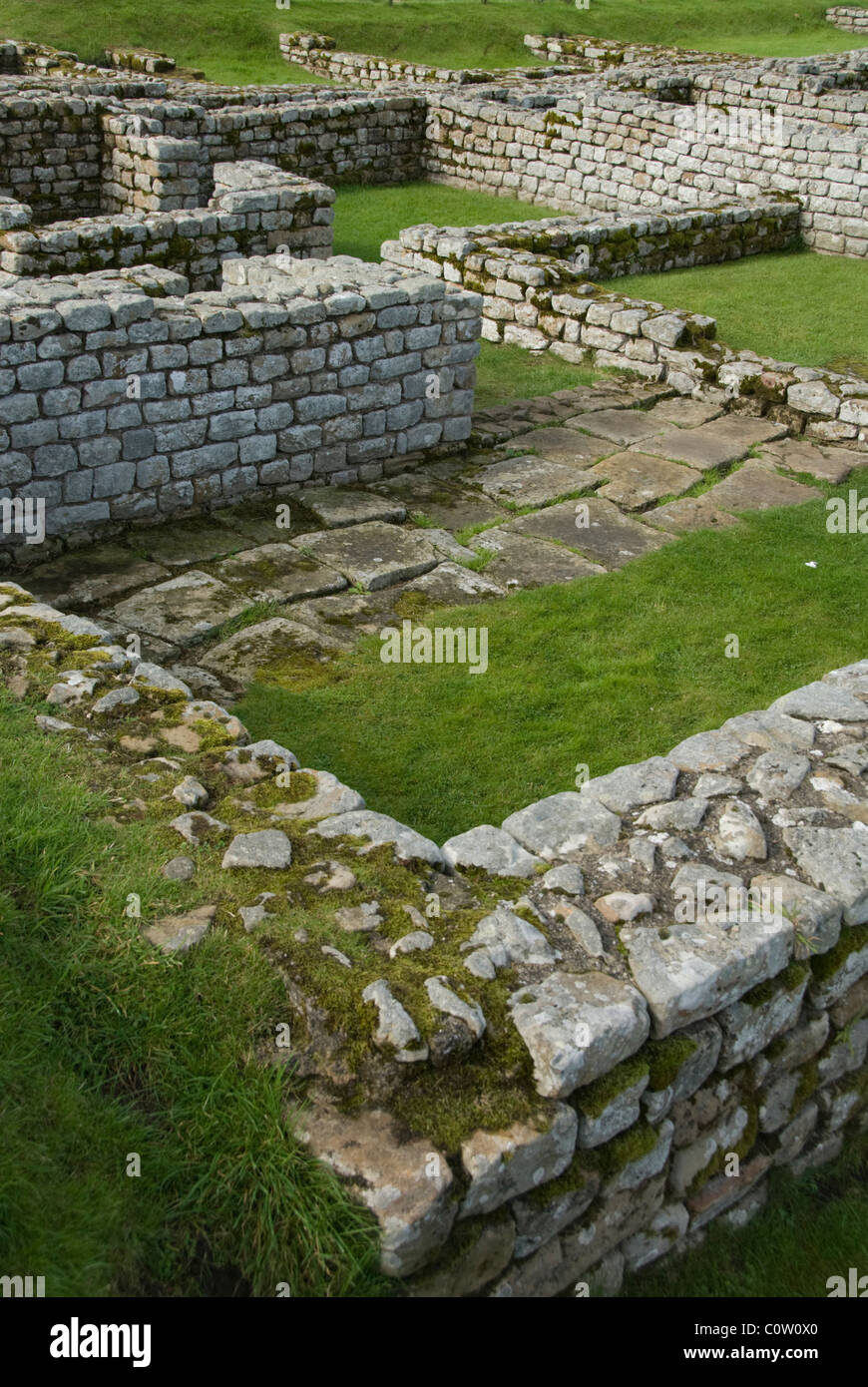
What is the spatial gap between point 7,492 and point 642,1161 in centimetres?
596

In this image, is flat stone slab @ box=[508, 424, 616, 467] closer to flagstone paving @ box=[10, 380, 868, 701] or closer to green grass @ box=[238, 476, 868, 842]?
flagstone paving @ box=[10, 380, 868, 701]

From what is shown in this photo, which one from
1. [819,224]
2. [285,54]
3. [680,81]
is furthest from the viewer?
[285,54]

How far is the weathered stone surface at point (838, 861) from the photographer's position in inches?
178

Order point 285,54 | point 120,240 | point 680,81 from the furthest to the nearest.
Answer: point 285,54 → point 680,81 → point 120,240

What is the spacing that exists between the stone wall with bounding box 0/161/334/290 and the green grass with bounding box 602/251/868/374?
3.69 m

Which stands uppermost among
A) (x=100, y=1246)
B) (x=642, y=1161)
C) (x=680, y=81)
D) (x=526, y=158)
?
(x=680, y=81)

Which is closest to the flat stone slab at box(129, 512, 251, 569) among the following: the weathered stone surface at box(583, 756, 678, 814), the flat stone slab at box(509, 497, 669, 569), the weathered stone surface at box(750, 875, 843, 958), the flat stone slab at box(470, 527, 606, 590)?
the flat stone slab at box(470, 527, 606, 590)

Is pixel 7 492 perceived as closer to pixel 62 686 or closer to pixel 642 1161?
pixel 62 686

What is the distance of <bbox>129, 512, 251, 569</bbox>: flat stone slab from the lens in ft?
27.6

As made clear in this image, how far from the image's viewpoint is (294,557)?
8.52 meters

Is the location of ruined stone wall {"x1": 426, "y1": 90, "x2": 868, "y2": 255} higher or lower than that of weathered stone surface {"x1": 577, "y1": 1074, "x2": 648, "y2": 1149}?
higher

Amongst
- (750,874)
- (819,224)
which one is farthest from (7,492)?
(819,224)

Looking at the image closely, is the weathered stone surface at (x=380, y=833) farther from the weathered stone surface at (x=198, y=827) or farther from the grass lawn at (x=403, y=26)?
the grass lawn at (x=403, y=26)

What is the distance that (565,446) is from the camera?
1059cm
